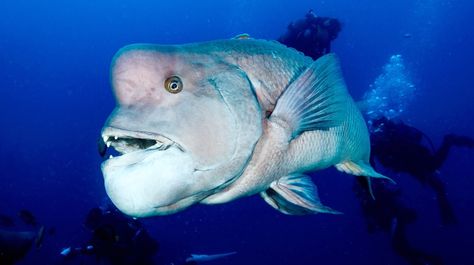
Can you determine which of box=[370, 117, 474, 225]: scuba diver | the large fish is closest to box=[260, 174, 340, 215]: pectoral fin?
the large fish

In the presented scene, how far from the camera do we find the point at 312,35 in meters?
8.53

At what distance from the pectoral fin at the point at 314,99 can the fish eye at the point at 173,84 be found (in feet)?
1.94

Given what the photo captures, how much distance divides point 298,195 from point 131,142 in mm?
1280

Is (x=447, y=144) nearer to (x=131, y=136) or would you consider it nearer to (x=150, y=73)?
(x=150, y=73)

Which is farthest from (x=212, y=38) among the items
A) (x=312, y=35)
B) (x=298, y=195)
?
(x=298, y=195)

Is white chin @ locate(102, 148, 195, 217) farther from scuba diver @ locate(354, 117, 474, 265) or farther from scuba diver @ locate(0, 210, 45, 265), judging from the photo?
scuba diver @ locate(354, 117, 474, 265)

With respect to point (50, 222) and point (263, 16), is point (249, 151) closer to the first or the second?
point (50, 222)

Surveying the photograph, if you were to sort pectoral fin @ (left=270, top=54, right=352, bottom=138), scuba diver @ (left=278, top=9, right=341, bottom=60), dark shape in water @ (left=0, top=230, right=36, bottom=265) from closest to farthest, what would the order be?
pectoral fin @ (left=270, top=54, right=352, bottom=138)
dark shape in water @ (left=0, top=230, right=36, bottom=265)
scuba diver @ (left=278, top=9, right=341, bottom=60)

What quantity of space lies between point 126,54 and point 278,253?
941 inches

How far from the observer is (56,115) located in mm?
66562

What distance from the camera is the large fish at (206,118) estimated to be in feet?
5.24

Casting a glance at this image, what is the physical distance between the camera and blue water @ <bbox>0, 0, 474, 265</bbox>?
25.7 m

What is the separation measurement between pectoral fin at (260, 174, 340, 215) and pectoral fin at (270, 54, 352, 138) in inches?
23.5

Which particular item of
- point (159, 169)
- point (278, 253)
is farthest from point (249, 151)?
point (278, 253)
